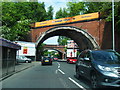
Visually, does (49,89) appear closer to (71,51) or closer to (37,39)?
(71,51)

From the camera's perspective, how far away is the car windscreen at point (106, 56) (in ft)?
23.2

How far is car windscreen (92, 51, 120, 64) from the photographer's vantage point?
278 inches

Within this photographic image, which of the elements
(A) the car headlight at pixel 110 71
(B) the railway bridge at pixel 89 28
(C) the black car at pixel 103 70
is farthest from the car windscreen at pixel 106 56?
(B) the railway bridge at pixel 89 28

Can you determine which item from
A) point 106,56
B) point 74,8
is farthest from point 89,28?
point 106,56

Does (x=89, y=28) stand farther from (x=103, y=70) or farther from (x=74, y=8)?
(x=103, y=70)

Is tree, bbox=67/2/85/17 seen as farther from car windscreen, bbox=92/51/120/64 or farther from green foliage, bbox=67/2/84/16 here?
car windscreen, bbox=92/51/120/64

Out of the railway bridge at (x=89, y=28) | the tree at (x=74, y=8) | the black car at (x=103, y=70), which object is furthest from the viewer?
the tree at (x=74, y=8)

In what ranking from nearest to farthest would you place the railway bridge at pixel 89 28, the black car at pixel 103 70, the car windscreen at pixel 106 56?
the black car at pixel 103 70 → the car windscreen at pixel 106 56 → the railway bridge at pixel 89 28

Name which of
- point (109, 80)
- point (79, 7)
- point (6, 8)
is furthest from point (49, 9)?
point (109, 80)

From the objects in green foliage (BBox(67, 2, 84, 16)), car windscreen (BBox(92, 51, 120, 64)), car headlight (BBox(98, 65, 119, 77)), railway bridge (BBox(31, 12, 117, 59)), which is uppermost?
green foliage (BBox(67, 2, 84, 16))

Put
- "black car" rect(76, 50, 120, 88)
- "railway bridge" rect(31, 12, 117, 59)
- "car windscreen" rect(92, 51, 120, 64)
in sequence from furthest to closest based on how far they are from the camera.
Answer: "railway bridge" rect(31, 12, 117, 59) → "car windscreen" rect(92, 51, 120, 64) → "black car" rect(76, 50, 120, 88)

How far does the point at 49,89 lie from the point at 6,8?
17.3 meters

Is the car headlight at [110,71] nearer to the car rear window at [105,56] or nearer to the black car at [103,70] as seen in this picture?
the black car at [103,70]

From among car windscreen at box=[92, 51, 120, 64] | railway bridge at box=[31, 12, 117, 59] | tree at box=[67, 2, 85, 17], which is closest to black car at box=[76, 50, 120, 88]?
car windscreen at box=[92, 51, 120, 64]
